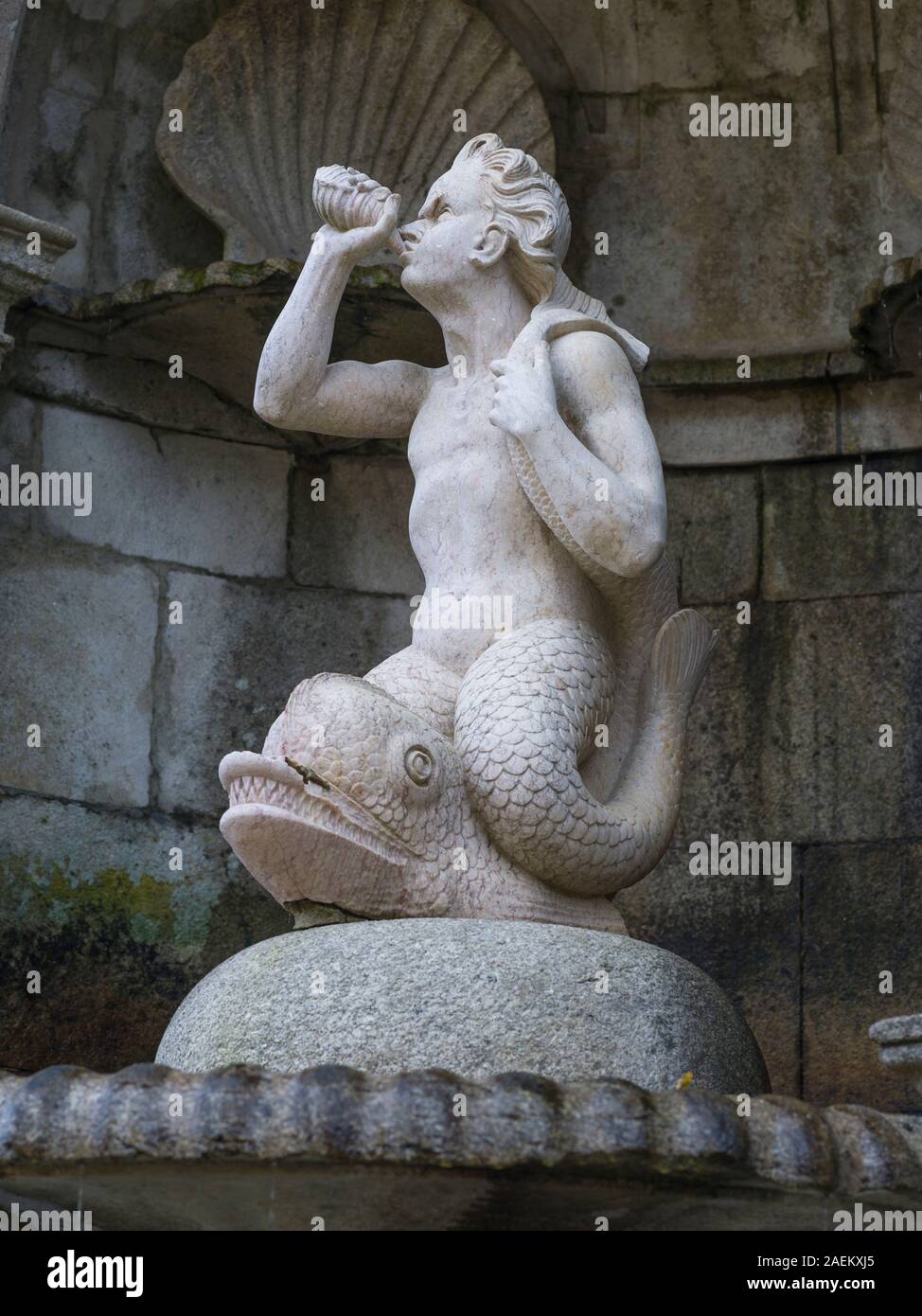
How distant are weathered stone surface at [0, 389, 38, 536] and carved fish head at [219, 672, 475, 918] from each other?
5.98 feet

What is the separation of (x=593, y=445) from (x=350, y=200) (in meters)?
0.78

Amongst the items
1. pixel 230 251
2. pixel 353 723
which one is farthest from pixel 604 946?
pixel 230 251

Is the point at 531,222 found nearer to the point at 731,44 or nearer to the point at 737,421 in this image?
the point at 737,421

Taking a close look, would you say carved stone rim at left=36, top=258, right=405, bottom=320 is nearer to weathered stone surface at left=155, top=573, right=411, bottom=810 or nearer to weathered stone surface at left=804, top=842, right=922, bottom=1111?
weathered stone surface at left=155, top=573, right=411, bottom=810

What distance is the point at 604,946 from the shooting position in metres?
4.29

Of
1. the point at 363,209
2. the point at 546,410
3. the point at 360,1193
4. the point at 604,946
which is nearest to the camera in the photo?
the point at 360,1193

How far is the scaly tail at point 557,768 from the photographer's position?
445 cm

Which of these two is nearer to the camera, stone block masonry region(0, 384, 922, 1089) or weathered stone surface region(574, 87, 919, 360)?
stone block masonry region(0, 384, 922, 1089)

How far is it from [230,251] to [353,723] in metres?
2.34

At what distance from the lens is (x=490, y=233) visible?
16.4 ft

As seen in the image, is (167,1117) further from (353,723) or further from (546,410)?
(546,410)

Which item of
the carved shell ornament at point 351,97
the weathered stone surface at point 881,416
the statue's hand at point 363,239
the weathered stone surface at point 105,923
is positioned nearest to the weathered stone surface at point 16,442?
the weathered stone surface at point 105,923

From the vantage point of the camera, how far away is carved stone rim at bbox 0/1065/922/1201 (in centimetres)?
346

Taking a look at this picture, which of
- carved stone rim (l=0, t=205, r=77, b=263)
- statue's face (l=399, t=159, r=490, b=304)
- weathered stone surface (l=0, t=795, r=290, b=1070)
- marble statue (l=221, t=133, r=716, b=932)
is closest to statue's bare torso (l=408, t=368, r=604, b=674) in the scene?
marble statue (l=221, t=133, r=716, b=932)
